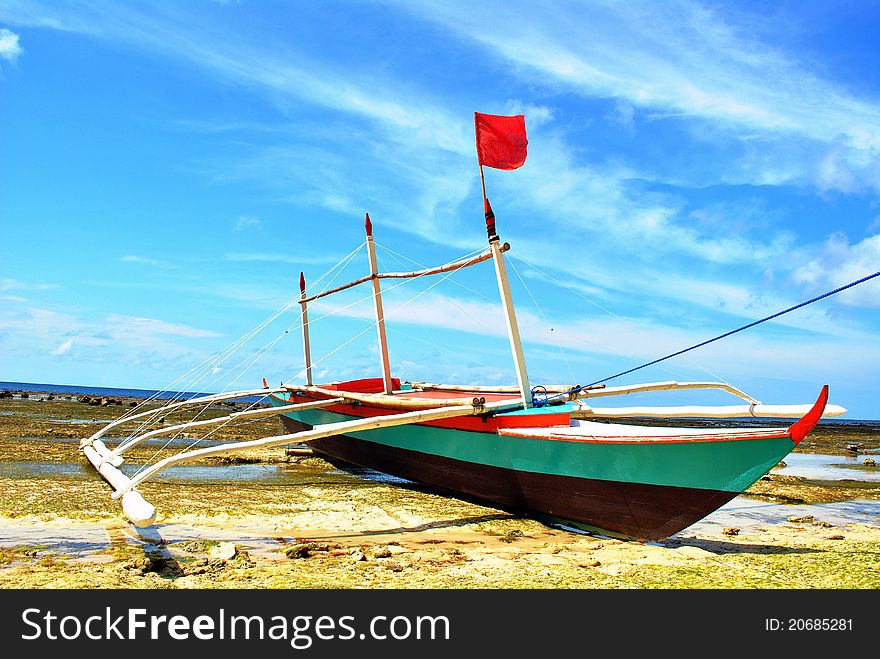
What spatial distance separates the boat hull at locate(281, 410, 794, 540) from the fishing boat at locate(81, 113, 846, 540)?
0.02 meters

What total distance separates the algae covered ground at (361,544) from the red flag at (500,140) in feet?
21.7

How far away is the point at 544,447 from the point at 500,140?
19.2 ft

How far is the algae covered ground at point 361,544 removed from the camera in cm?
636

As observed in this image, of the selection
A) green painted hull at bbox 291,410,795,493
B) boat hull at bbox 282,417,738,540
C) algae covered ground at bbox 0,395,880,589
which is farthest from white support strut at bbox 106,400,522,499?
boat hull at bbox 282,417,738,540

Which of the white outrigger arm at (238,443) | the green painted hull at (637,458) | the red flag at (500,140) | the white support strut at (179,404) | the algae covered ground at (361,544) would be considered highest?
the red flag at (500,140)

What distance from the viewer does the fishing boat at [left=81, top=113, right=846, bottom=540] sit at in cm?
766

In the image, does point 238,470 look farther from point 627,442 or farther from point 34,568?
point 627,442

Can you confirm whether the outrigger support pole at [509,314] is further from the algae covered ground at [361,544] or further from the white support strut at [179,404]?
the white support strut at [179,404]

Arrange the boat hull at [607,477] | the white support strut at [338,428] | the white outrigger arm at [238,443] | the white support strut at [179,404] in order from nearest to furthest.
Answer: the white outrigger arm at [238,443] → the boat hull at [607,477] → the white support strut at [338,428] → the white support strut at [179,404]

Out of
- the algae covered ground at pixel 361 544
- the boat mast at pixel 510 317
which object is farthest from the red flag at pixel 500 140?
the algae covered ground at pixel 361 544

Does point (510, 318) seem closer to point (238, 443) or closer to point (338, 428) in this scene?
point (338, 428)

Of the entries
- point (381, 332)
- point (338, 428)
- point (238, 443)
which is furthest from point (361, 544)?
point (381, 332)

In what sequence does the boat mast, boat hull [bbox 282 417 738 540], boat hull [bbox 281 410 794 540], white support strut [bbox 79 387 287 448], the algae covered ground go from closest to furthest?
1. the algae covered ground
2. boat hull [bbox 281 410 794 540]
3. boat hull [bbox 282 417 738 540]
4. the boat mast
5. white support strut [bbox 79 387 287 448]

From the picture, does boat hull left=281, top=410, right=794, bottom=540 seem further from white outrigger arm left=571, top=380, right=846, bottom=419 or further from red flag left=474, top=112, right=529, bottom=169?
red flag left=474, top=112, right=529, bottom=169
